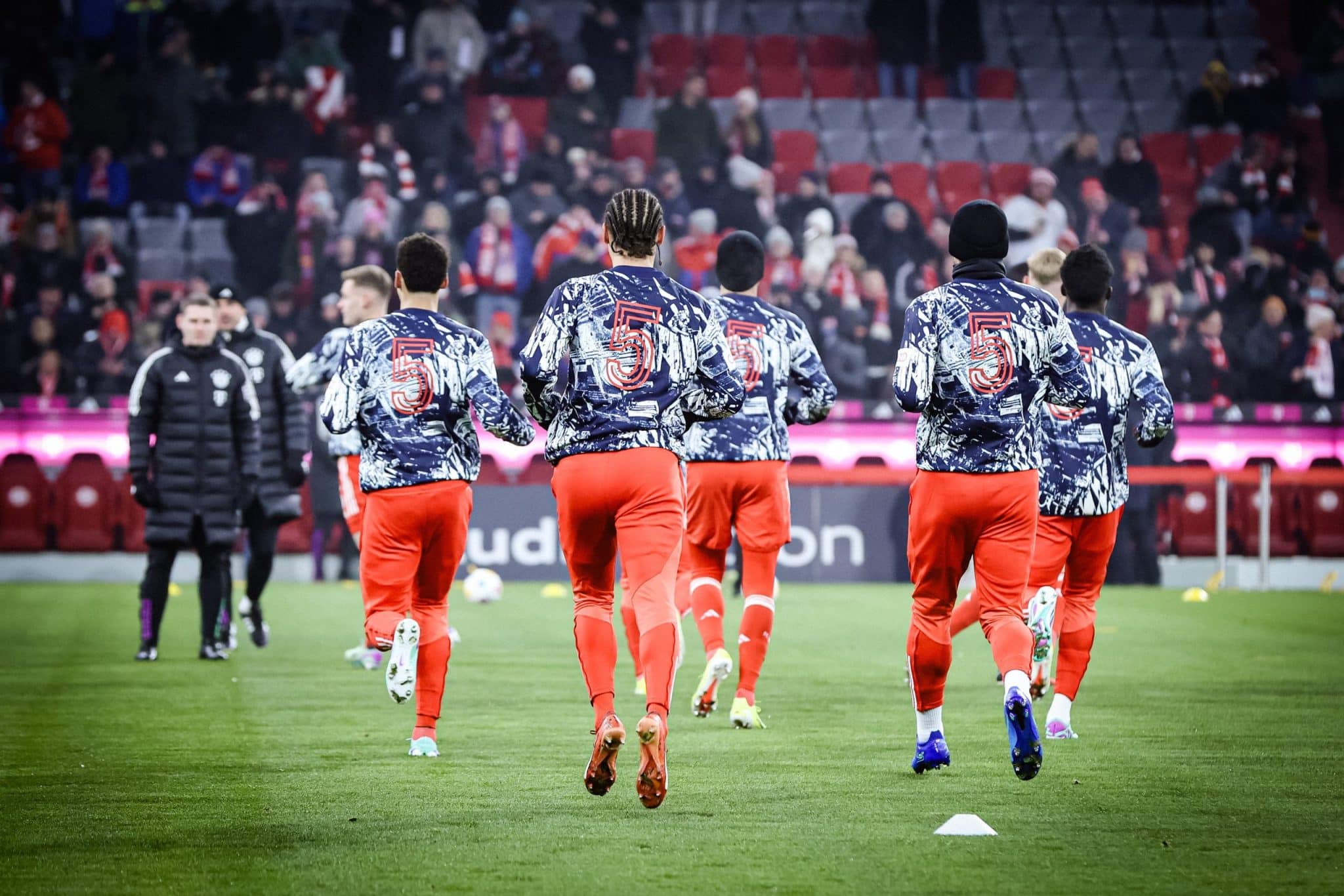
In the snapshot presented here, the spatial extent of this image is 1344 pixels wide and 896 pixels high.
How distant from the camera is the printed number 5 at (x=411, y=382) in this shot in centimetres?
744

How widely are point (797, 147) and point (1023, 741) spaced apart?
20.3 metres

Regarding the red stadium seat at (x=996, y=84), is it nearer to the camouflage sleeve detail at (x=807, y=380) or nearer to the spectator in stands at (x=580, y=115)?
the spectator in stands at (x=580, y=115)

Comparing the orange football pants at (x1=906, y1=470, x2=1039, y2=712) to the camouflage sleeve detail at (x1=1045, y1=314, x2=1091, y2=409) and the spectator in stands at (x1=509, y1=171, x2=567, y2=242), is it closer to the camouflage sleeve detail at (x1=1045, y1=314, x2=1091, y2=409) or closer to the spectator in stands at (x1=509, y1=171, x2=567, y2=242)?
the camouflage sleeve detail at (x1=1045, y1=314, x2=1091, y2=409)

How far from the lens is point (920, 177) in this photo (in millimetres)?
25484

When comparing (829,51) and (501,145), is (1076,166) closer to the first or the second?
(829,51)

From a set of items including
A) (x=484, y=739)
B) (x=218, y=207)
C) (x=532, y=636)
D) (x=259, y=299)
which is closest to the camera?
(x=484, y=739)

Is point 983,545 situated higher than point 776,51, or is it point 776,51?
point 776,51

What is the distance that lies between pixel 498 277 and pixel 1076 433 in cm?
1404

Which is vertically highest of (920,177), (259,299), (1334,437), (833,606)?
(920,177)

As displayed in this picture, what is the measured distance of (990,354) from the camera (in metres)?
6.78

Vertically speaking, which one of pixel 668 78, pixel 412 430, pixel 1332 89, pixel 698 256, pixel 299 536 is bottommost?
pixel 299 536

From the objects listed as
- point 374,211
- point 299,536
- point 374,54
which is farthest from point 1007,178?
point 299,536

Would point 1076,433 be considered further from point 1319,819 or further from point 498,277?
point 498,277

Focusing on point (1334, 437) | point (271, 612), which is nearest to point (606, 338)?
point (271, 612)
